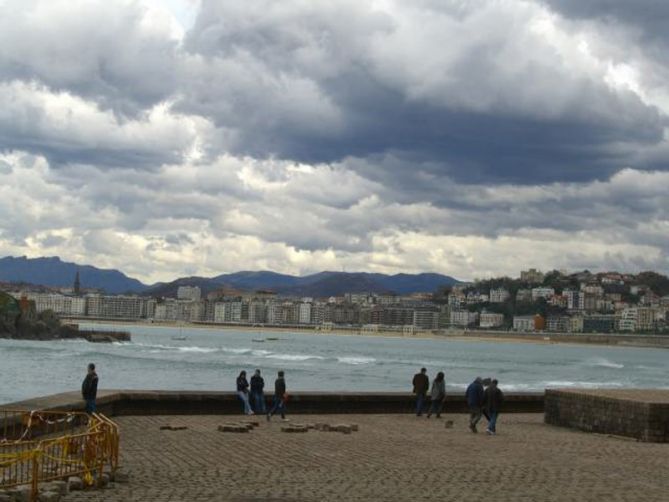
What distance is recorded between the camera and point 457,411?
81.9 ft

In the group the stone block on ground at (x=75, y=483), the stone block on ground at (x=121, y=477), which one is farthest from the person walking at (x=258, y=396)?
the stone block on ground at (x=75, y=483)

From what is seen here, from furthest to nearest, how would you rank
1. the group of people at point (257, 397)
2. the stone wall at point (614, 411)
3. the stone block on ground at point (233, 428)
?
the group of people at point (257, 397) < the stone wall at point (614, 411) < the stone block on ground at point (233, 428)

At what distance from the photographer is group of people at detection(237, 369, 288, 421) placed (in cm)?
2241

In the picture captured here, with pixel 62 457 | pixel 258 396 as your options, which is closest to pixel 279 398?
pixel 258 396

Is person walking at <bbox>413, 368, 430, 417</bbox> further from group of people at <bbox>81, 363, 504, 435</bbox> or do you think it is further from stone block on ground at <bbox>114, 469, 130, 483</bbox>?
stone block on ground at <bbox>114, 469, 130, 483</bbox>

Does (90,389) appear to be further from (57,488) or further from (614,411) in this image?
(614,411)

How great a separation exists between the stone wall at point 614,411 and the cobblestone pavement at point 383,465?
1.33 ft

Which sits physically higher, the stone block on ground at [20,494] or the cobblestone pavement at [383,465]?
the stone block on ground at [20,494]

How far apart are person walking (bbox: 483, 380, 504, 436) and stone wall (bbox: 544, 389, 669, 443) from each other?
201cm

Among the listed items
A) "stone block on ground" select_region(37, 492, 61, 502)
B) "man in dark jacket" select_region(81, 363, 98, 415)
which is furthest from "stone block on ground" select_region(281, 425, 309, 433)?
"stone block on ground" select_region(37, 492, 61, 502)

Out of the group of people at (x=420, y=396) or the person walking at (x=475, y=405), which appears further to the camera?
the person walking at (x=475, y=405)

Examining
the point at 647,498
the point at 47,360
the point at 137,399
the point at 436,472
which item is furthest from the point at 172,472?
the point at 47,360

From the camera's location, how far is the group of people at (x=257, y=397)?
2241 cm

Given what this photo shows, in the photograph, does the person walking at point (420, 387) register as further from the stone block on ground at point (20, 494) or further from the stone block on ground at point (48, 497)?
the stone block on ground at point (20, 494)
